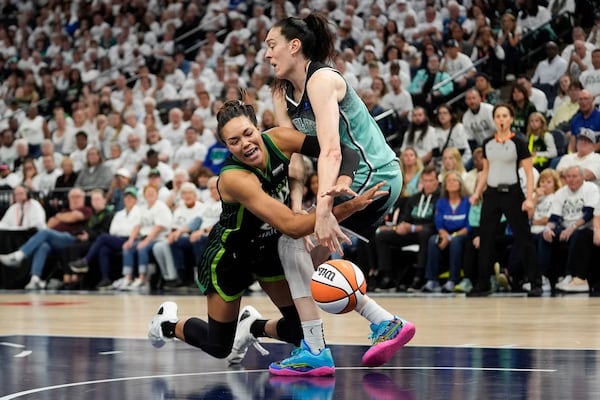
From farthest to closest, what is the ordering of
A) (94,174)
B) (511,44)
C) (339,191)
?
1. (94,174)
2. (511,44)
3. (339,191)

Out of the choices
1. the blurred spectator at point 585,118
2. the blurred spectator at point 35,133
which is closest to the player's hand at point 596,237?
the blurred spectator at point 585,118

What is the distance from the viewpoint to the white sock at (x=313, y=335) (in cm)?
458

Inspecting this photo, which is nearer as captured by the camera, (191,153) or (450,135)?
(450,135)

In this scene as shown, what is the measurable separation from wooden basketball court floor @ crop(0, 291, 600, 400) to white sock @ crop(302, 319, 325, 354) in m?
0.17

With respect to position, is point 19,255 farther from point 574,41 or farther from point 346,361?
point 346,361

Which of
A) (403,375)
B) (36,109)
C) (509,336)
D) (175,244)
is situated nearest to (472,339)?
(509,336)

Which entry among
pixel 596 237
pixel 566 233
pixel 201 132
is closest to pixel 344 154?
pixel 596 237

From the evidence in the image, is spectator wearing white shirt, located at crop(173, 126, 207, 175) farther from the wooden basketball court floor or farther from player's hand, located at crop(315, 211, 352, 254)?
player's hand, located at crop(315, 211, 352, 254)

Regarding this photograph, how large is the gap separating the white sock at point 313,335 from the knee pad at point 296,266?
13 cm

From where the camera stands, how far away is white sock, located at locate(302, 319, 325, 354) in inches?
180

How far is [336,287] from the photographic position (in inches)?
179

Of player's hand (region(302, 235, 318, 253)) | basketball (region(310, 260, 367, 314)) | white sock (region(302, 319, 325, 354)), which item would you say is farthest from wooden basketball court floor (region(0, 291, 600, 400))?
player's hand (region(302, 235, 318, 253))

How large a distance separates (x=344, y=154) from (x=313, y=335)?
821 millimetres

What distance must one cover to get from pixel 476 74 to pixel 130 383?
969 cm
